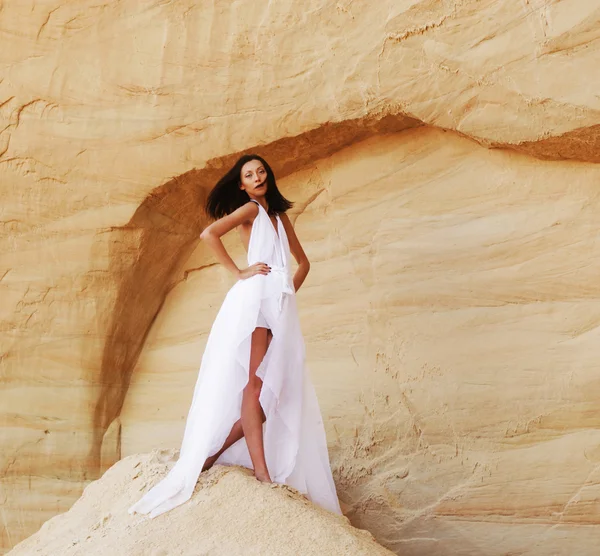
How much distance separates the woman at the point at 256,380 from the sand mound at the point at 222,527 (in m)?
0.10

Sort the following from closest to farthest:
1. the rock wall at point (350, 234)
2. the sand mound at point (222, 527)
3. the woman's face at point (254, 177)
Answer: the sand mound at point (222, 527)
the woman's face at point (254, 177)
the rock wall at point (350, 234)

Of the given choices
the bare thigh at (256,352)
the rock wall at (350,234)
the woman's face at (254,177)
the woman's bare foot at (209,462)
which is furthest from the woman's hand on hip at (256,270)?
the rock wall at (350,234)

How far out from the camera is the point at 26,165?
5.23 meters

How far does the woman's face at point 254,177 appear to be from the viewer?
405 centimetres

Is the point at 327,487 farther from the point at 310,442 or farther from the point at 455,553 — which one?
the point at 455,553

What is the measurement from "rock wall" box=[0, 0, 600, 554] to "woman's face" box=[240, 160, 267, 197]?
646mm

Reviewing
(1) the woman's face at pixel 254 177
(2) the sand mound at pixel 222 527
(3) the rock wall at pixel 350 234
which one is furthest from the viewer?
(3) the rock wall at pixel 350 234

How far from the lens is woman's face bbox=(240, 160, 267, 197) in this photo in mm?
4055

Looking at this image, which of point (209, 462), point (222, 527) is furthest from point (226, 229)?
point (222, 527)

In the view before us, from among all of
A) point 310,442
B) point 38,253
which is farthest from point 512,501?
point 38,253

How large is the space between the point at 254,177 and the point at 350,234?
952 millimetres

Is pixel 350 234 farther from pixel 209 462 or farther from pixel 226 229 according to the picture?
pixel 209 462

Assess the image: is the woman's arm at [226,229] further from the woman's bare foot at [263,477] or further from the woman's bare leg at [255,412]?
the woman's bare foot at [263,477]

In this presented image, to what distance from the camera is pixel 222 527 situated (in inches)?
135
